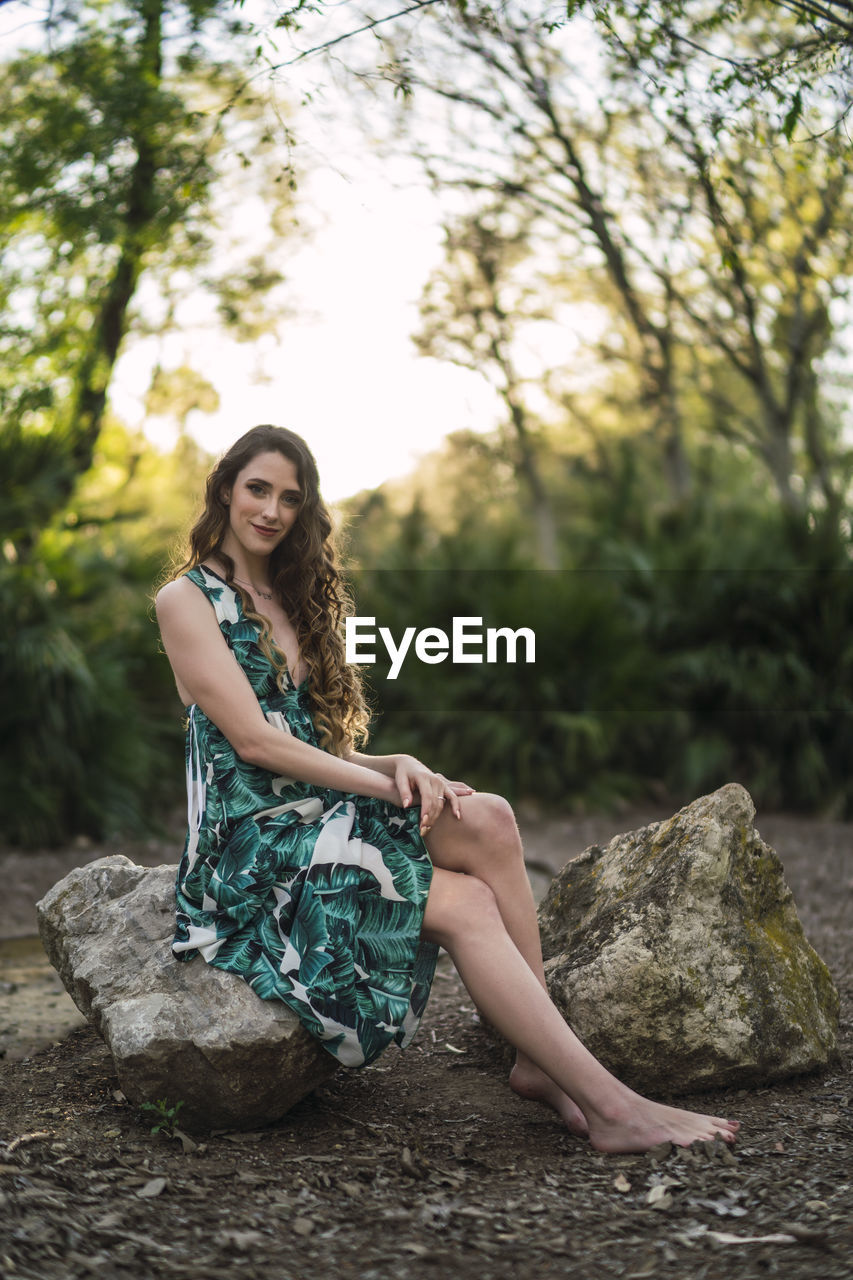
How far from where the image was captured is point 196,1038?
8.16 ft

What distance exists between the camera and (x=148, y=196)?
7344mm

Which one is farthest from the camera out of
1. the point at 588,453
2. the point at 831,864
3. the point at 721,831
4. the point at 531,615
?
the point at 588,453

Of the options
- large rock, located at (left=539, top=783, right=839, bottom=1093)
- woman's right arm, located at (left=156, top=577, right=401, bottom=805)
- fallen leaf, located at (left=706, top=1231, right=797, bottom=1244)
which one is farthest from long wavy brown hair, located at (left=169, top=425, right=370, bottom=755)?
fallen leaf, located at (left=706, top=1231, right=797, bottom=1244)

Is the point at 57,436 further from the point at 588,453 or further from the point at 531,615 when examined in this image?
the point at 588,453

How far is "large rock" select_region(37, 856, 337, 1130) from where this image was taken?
98.1 inches

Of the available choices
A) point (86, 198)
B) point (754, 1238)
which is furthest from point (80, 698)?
point (754, 1238)

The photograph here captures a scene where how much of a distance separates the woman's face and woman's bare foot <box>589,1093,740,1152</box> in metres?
1.59

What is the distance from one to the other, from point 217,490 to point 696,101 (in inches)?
80.7

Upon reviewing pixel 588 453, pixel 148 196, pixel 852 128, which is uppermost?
pixel 588 453

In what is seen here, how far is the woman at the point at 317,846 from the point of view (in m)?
2.51

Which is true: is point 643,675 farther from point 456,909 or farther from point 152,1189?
point 152,1189

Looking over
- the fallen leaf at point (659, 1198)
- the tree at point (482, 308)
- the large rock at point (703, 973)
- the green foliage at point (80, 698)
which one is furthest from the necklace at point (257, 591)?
the tree at point (482, 308)

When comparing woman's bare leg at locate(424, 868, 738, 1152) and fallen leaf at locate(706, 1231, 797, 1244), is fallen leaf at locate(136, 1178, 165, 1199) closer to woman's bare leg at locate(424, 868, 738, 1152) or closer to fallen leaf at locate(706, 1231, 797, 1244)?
woman's bare leg at locate(424, 868, 738, 1152)

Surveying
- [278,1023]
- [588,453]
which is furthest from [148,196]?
[588,453]
